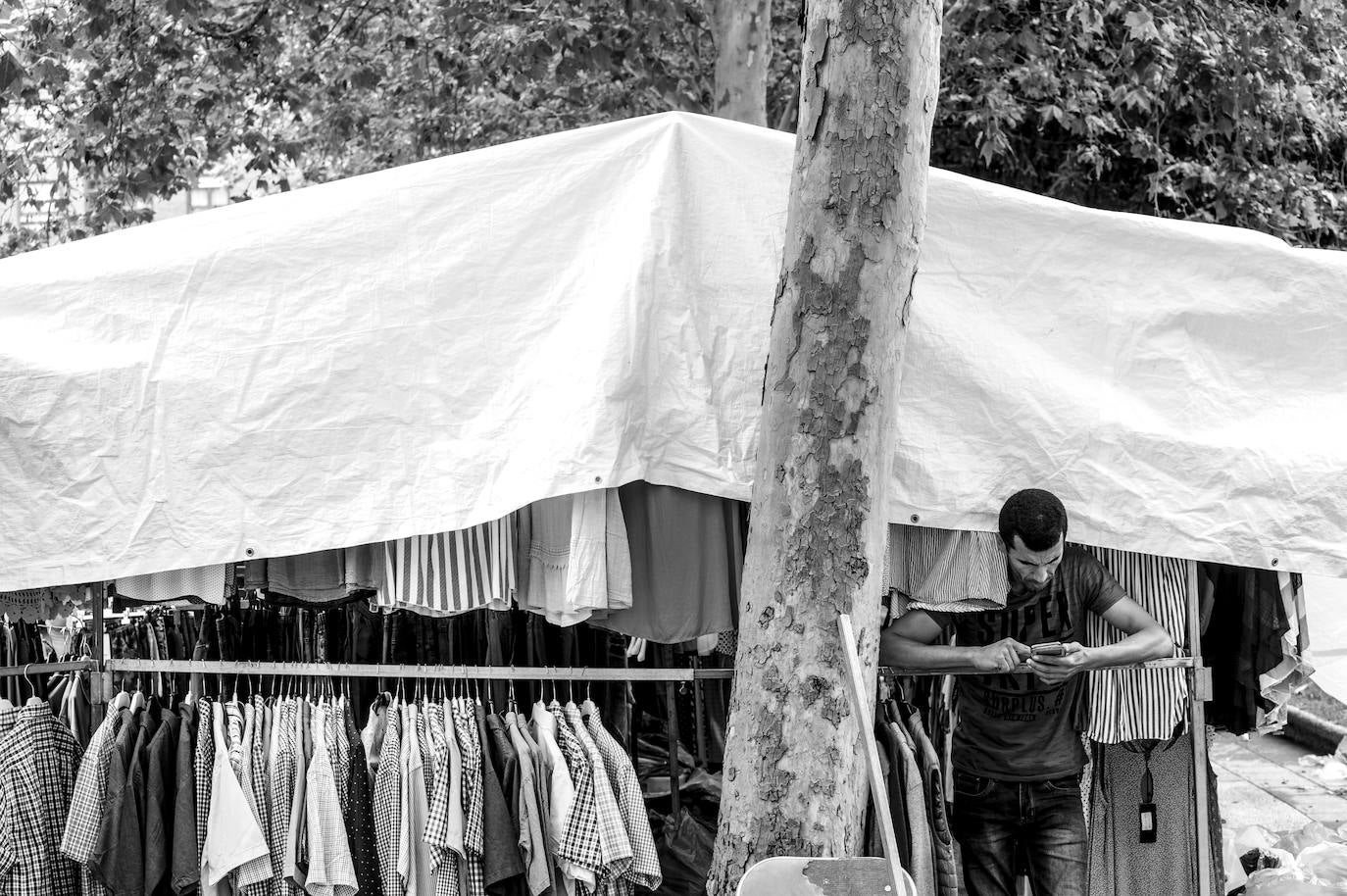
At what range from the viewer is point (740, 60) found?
903 cm

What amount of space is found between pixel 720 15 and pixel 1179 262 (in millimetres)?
5334

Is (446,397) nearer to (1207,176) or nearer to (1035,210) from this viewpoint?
(1035,210)

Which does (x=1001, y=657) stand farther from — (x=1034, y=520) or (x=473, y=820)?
(x=473, y=820)

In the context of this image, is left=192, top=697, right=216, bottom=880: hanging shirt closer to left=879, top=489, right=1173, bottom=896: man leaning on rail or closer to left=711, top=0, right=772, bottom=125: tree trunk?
left=879, top=489, right=1173, bottom=896: man leaning on rail

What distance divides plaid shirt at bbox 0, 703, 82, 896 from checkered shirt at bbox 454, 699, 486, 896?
1284mm

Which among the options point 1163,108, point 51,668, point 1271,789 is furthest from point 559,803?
point 1163,108

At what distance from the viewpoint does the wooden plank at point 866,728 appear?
9.84 ft

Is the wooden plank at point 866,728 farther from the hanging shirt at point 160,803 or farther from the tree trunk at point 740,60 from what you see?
the tree trunk at point 740,60

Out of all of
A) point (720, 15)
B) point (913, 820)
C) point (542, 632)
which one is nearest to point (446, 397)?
point (542, 632)

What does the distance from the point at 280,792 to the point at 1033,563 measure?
2.53 metres

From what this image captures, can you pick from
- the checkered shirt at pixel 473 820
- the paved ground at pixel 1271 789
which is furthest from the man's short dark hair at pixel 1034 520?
the paved ground at pixel 1271 789

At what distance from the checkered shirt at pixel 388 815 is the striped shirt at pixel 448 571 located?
19.9 inches

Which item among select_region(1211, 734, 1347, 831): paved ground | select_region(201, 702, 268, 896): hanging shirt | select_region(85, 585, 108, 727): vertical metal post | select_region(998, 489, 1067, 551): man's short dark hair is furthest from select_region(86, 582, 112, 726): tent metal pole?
select_region(1211, 734, 1347, 831): paved ground

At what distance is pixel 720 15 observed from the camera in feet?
29.7
